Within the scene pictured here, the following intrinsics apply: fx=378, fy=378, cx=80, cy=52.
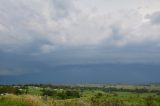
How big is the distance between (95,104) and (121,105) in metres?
4.98

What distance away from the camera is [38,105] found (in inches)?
971

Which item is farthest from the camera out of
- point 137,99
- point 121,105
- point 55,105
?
point 137,99

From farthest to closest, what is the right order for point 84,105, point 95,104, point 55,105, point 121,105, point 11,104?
point 121,105 < point 95,104 < point 84,105 < point 55,105 < point 11,104

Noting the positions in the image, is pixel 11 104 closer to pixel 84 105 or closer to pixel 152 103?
pixel 84 105

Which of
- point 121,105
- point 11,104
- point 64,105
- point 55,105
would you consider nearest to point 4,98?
point 11,104

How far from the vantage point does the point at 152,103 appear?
181ft

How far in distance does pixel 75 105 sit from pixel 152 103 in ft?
77.0

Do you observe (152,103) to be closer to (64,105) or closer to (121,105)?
(121,105)

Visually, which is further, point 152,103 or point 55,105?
point 152,103

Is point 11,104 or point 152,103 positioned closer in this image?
point 11,104

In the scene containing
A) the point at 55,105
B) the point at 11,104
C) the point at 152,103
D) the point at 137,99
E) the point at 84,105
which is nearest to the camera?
the point at 11,104

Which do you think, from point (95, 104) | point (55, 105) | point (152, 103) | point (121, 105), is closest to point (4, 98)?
point (55, 105)

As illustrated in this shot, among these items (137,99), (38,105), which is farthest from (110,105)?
(137,99)

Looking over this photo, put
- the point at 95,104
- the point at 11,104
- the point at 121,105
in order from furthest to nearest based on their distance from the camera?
the point at 121,105 < the point at 95,104 < the point at 11,104
